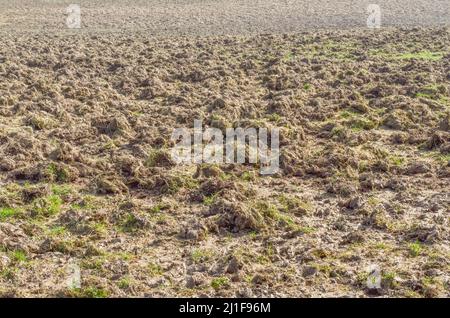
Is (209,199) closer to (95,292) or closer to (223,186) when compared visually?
(223,186)

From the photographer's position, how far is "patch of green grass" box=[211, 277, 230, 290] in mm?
6555

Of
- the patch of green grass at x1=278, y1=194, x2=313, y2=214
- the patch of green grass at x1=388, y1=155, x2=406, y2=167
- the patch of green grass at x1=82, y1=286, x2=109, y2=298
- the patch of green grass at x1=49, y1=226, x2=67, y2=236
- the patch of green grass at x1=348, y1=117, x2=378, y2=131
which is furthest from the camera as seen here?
the patch of green grass at x1=348, y1=117, x2=378, y2=131

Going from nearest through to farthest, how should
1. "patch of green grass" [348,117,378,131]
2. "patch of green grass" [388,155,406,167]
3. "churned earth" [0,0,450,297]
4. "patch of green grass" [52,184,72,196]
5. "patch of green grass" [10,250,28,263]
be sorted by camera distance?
"churned earth" [0,0,450,297], "patch of green grass" [10,250,28,263], "patch of green grass" [52,184,72,196], "patch of green grass" [388,155,406,167], "patch of green grass" [348,117,378,131]

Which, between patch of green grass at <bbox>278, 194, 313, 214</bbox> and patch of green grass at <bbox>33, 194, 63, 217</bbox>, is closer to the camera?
patch of green grass at <bbox>33, 194, 63, 217</bbox>

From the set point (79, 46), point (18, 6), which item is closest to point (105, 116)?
point (79, 46)

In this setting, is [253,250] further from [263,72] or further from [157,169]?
[263,72]

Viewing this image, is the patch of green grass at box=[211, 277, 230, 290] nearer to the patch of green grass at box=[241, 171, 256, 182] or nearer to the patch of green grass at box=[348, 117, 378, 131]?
the patch of green grass at box=[241, 171, 256, 182]

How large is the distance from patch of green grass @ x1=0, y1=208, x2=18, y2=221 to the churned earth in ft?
0.10

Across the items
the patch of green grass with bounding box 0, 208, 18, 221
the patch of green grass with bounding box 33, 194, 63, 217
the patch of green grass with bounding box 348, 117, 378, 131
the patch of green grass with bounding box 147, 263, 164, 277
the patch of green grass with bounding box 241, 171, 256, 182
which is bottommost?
the patch of green grass with bounding box 147, 263, 164, 277

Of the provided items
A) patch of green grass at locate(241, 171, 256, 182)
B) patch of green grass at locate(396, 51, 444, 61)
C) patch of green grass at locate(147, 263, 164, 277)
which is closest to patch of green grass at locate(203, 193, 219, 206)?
patch of green grass at locate(241, 171, 256, 182)

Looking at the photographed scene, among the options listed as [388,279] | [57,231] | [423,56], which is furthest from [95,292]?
[423,56]

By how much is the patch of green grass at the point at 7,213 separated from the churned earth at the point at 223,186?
3 centimetres

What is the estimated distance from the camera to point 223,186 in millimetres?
9062

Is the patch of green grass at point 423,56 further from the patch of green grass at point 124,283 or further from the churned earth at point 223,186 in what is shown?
the patch of green grass at point 124,283
